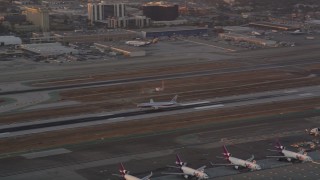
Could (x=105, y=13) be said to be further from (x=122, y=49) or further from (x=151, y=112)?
(x=151, y=112)

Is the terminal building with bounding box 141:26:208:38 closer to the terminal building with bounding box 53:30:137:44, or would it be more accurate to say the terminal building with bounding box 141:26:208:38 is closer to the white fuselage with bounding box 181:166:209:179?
the terminal building with bounding box 53:30:137:44

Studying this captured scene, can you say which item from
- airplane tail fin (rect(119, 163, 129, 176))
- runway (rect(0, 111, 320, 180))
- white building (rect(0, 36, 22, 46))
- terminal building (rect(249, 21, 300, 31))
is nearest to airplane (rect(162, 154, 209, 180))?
runway (rect(0, 111, 320, 180))

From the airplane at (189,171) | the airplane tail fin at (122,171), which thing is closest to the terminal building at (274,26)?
the airplane at (189,171)

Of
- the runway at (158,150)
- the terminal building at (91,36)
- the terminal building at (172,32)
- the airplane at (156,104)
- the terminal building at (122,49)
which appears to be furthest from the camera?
the terminal building at (172,32)

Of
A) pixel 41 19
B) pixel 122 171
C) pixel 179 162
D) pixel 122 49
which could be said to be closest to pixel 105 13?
pixel 41 19

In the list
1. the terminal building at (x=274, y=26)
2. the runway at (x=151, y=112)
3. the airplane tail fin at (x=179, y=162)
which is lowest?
the runway at (x=151, y=112)

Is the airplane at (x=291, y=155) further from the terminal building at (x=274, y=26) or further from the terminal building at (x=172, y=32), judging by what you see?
the terminal building at (x=274, y=26)

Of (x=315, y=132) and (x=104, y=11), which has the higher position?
(x=104, y=11)

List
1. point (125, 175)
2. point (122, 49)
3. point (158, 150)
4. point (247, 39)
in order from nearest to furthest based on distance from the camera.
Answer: point (125, 175) → point (158, 150) → point (122, 49) → point (247, 39)
